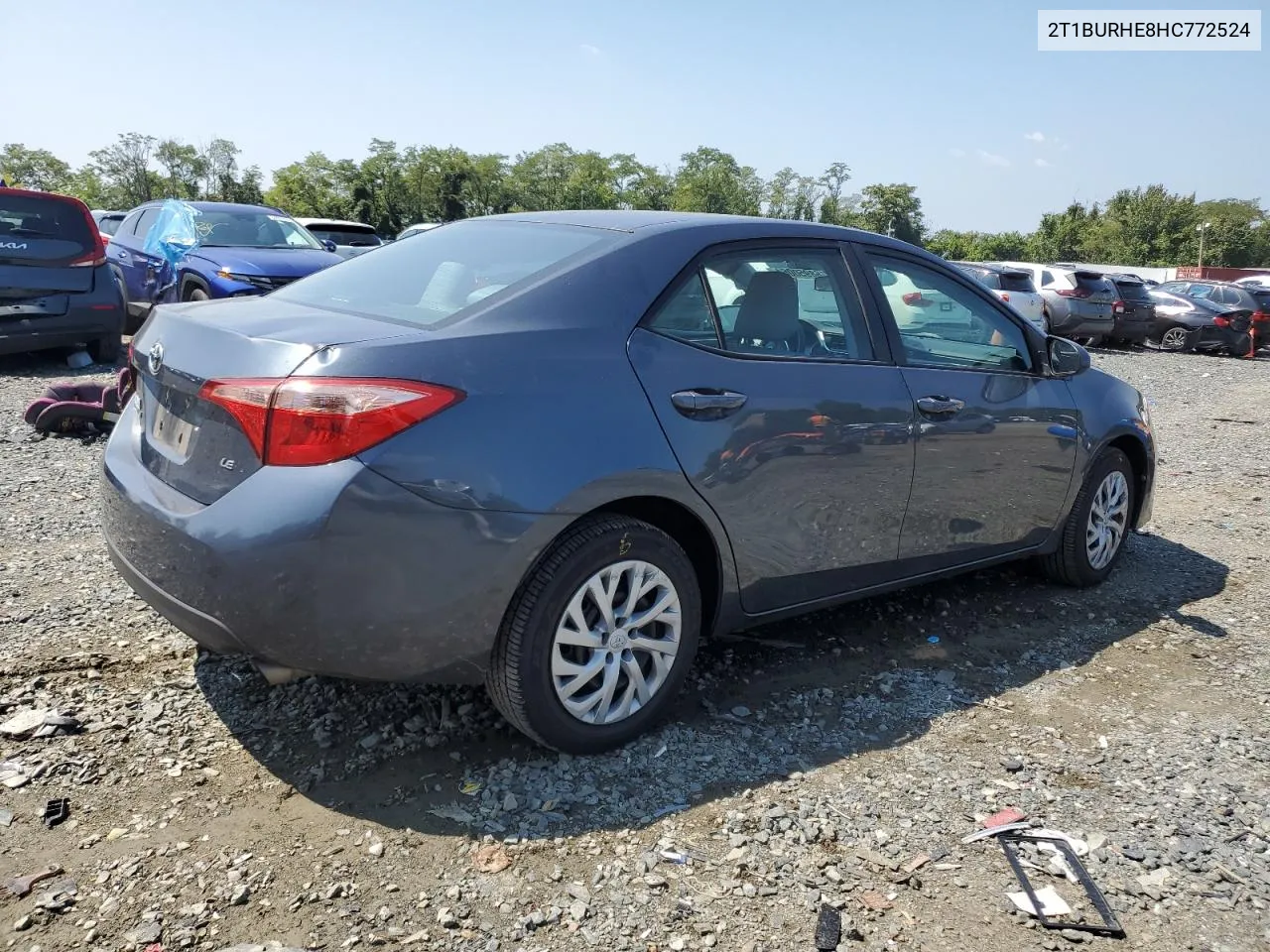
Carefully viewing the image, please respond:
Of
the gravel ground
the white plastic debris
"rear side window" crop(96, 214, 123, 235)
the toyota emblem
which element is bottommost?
the white plastic debris

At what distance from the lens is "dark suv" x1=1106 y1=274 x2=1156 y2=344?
2022 cm

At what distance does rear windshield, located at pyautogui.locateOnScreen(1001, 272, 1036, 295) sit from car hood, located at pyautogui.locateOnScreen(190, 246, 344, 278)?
13.3 metres

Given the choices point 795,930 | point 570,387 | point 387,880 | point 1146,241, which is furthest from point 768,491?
point 1146,241

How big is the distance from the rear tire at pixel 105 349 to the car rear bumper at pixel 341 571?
8315 mm

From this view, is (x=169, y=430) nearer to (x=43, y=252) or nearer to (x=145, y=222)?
(x=43, y=252)

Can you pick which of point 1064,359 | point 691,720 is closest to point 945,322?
point 1064,359

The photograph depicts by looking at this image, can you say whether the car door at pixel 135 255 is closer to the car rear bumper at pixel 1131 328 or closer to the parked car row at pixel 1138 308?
the parked car row at pixel 1138 308

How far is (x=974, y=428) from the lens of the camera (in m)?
4.01

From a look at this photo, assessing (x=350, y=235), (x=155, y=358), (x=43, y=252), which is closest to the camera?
(x=155, y=358)

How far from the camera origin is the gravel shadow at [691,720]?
2855 mm

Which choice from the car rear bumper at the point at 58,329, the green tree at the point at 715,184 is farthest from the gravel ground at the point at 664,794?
the green tree at the point at 715,184

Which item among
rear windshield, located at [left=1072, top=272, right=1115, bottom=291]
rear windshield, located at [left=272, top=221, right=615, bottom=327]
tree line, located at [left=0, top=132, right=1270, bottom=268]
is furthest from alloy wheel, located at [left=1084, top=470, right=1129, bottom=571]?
tree line, located at [left=0, top=132, right=1270, bottom=268]

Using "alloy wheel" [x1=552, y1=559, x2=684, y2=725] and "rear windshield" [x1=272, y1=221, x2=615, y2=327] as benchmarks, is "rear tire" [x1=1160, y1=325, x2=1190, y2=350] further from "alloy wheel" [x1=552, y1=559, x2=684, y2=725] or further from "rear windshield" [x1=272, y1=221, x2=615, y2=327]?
→ "alloy wheel" [x1=552, y1=559, x2=684, y2=725]

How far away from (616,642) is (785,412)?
3.18ft
